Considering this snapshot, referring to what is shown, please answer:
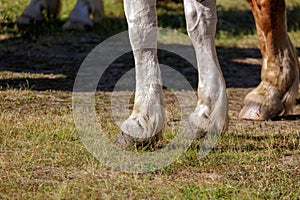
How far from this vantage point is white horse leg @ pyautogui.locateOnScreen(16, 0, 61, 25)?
389 inches

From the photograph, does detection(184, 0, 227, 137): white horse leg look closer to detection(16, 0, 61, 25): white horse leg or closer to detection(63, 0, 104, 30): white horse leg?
detection(63, 0, 104, 30): white horse leg

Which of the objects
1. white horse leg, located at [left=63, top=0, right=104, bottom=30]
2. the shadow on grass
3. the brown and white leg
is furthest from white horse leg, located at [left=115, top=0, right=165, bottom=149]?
white horse leg, located at [left=63, top=0, right=104, bottom=30]

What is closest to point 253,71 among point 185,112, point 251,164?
point 185,112

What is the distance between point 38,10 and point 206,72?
5627mm

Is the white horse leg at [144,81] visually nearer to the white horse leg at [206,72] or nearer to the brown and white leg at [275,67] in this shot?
the white horse leg at [206,72]

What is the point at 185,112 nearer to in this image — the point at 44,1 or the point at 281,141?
the point at 281,141

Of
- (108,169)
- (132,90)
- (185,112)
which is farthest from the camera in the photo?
(132,90)

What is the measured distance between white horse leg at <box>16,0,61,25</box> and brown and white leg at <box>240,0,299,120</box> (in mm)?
4293

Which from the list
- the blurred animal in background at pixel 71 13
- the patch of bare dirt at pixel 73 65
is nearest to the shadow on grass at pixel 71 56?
the patch of bare dirt at pixel 73 65

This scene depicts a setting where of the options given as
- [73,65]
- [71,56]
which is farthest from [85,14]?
[73,65]

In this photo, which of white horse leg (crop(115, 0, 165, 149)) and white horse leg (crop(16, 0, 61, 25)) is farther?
white horse leg (crop(16, 0, 61, 25))

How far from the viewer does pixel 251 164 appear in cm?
435

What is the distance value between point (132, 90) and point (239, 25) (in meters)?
4.28

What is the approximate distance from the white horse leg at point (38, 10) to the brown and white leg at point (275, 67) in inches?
169
